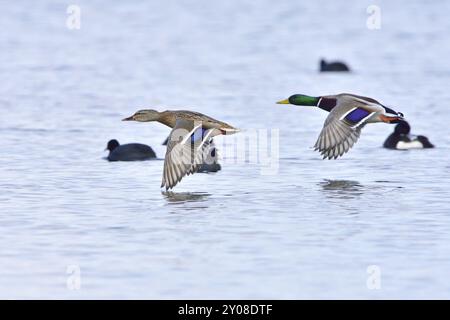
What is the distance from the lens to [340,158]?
18.2 m

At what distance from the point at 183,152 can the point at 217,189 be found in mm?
815

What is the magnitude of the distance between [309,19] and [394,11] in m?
4.15

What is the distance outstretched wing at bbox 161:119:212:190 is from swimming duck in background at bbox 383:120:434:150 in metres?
4.60

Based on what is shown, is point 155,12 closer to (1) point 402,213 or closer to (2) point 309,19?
(2) point 309,19

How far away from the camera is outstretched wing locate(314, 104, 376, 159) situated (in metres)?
16.5

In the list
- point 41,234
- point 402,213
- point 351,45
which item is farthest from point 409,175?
point 351,45

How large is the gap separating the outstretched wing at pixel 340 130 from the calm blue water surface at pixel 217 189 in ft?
1.26

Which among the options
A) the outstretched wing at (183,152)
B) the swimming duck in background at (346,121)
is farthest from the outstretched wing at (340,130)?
the outstretched wing at (183,152)

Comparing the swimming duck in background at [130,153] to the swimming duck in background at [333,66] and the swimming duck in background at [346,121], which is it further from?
the swimming duck in background at [333,66]

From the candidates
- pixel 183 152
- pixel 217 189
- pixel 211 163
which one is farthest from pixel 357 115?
pixel 183 152

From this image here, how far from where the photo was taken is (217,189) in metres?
15.5

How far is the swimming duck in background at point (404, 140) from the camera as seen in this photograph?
754 inches

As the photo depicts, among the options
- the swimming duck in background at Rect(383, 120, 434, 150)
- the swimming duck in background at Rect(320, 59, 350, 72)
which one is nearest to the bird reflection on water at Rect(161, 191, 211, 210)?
the swimming duck in background at Rect(383, 120, 434, 150)

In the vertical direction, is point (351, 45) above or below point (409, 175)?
above
